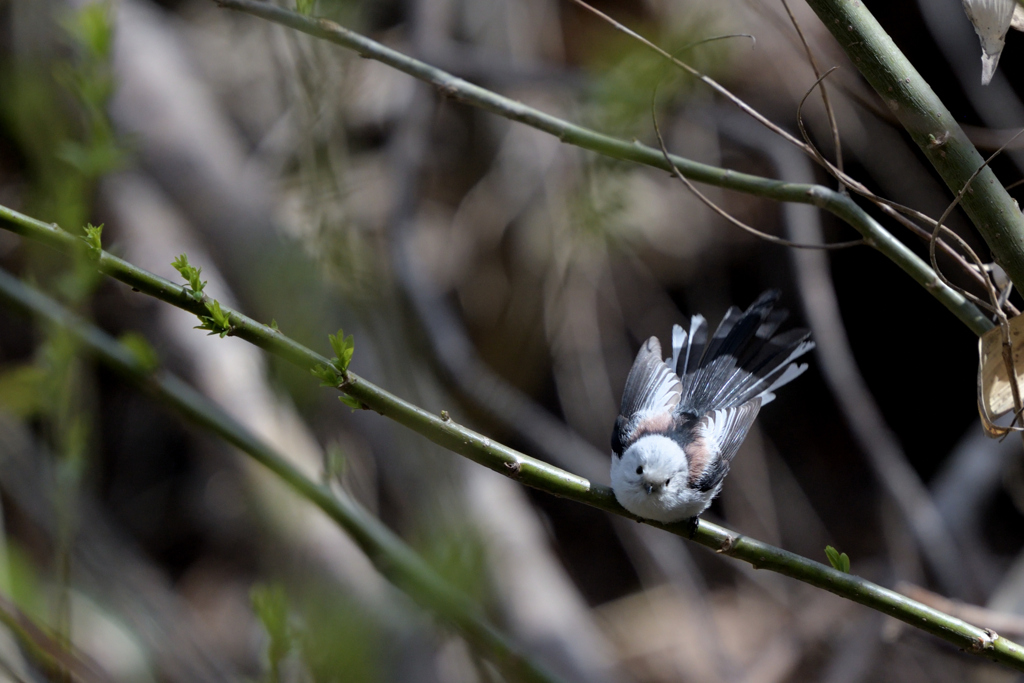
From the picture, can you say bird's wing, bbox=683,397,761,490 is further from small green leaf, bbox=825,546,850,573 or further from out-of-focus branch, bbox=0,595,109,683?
out-of-focus branch, bbox=0,595,109,683

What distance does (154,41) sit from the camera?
148 inches

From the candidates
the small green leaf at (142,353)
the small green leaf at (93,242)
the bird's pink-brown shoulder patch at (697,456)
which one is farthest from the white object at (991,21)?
the small green leaf at (142,353)

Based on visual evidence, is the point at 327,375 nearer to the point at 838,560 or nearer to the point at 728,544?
the point at 728,544

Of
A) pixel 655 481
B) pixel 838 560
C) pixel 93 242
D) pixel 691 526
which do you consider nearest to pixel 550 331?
pixel 655 481

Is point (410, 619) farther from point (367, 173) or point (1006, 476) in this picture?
point (1006, 476)

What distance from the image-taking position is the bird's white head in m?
1.50

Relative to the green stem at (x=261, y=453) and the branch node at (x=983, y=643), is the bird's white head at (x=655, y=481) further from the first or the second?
the branch node at (x=983, y=643)

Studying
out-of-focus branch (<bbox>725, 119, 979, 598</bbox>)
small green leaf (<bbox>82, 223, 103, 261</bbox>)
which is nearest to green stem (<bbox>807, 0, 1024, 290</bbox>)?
small green leaf (<bbox>82, 223, 103, 261</bbox>)

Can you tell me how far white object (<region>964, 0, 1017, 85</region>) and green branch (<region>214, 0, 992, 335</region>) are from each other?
29cm

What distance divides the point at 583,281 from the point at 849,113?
4.91 feet

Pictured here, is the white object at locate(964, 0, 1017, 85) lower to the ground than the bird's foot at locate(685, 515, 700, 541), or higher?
higher

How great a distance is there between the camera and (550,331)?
3445mm

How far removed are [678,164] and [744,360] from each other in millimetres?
664

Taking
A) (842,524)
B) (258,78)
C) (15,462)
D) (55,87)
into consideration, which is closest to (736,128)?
(842,524)
